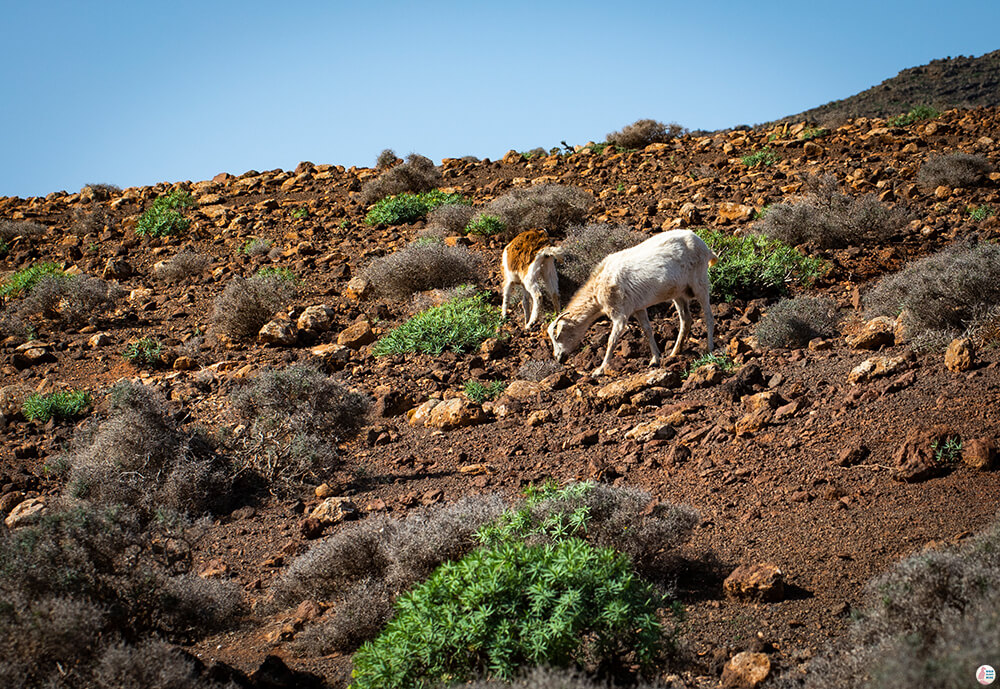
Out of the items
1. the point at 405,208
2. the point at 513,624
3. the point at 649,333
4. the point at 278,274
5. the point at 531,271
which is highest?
the point at 405,208

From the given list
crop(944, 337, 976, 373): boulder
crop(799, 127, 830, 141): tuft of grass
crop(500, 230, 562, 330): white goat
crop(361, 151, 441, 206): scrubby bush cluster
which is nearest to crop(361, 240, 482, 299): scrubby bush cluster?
crop(500, 230, 562, 330): white goat

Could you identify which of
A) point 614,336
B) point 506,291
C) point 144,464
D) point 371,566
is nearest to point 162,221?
point 506,291

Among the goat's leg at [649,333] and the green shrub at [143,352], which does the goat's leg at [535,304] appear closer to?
the goat's leg at [649,333]

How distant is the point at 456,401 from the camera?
8.67 m

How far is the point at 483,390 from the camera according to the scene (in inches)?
361

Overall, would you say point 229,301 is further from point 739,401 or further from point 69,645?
point 69,645

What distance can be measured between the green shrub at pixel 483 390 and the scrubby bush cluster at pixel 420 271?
3698 mm

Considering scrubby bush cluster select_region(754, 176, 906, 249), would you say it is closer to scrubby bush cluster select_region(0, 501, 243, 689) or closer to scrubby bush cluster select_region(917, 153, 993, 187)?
scrubby bush cluster select_region(917, 153, 993, 187)

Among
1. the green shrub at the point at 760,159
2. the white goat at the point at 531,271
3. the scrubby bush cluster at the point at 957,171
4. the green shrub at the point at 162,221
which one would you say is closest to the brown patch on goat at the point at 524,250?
the white goat at the point at 531,271

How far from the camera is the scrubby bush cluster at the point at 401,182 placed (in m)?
18.3

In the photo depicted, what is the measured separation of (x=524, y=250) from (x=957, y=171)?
309 inches

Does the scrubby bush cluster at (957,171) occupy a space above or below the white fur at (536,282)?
above

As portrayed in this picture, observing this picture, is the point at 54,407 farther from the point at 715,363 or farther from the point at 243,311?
the point at 715,363

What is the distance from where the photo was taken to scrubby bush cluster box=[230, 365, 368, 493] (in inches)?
289
